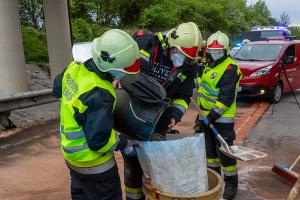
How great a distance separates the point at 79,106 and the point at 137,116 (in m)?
0.49

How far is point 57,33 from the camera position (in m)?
10.7

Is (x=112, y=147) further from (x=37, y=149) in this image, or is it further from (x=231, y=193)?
(x=37, y=149)

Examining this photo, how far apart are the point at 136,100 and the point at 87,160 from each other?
23.3 inches

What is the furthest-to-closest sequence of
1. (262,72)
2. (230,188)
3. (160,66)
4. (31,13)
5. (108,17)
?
(108,17), (31,13), (262,72), (230,188), (160,66)

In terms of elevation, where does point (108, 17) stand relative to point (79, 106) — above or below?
above

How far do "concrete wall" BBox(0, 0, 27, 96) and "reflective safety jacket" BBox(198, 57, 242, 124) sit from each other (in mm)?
4945

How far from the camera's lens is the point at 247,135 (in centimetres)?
748

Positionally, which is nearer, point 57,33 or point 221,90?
point 221,90

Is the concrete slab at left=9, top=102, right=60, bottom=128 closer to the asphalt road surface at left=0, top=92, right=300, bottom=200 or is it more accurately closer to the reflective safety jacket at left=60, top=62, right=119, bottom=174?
the asphalt road surface at left=0, top=92, right=300, bottom=200

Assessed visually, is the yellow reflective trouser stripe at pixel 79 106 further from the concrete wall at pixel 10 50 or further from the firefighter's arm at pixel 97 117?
the concrete wall at pixel 10 50

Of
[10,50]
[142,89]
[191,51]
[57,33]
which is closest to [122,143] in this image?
[142,89]

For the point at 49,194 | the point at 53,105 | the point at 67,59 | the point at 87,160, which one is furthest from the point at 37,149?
the point at 67,59

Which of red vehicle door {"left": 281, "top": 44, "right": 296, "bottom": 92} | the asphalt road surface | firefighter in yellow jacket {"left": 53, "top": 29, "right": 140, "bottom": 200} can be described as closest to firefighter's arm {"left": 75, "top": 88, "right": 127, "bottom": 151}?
firefighter in yellow jacket {"left": 53, "top": 29, "right": 140, "bottom": 200}

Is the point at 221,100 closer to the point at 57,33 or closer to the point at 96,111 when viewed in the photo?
the point at 96,111
